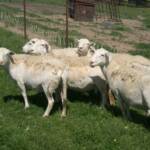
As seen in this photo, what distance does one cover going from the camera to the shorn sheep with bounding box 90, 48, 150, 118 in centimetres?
930

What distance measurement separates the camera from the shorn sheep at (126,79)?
930cm

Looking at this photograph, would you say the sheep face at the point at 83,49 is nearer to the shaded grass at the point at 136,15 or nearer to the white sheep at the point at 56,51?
the white sheep at the point at 56,51

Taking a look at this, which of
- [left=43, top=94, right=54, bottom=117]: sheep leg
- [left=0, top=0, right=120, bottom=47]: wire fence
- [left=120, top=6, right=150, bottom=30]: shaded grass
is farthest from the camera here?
[left=120, top=6, right=150, bottom=30]: shaded grass

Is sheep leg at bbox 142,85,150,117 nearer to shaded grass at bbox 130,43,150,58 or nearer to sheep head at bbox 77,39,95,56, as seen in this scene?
sheep head at bbox 77,39,95,56

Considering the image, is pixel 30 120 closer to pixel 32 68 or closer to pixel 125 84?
pixel 32 68

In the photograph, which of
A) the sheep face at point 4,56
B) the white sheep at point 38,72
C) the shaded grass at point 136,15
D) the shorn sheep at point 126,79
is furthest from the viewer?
the shaded grass at point 136,15

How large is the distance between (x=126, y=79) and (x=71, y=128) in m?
1.51

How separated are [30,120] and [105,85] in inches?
85.7

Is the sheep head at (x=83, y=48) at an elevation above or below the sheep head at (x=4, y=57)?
below

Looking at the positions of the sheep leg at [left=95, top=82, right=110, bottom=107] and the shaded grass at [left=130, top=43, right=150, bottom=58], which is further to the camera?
the shaded grass at [left=130, top=43, right=150, bottom=58]

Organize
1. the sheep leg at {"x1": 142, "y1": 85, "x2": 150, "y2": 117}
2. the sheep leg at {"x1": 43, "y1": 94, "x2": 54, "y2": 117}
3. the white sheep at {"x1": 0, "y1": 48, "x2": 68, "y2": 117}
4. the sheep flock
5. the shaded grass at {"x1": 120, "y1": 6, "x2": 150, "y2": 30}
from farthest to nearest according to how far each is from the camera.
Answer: the shaded grass at {"x1": 120, "y1": 6, "x2": 150, "y2": 30} < the sheep leg at {"x1": 43, "y1": 94, "x2": 54, "y2": 117} < the white sheep at {"x1": 0, "y1": 48, "x2": 68, "y2": 117} < the sheep flock < the sheep leg at {"x1": 142, "y1": 85, "x2": 150, "y2": 117}

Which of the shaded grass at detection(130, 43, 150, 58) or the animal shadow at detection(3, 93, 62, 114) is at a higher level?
the animal shadow at detection(3, 93, 62, 114)

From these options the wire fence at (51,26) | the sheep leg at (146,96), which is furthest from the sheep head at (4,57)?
the wire fence at (51,26)

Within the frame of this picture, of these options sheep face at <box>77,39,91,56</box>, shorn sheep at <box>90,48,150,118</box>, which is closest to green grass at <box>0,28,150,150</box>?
shorn sheep at <box>90,48,150,118</box>
